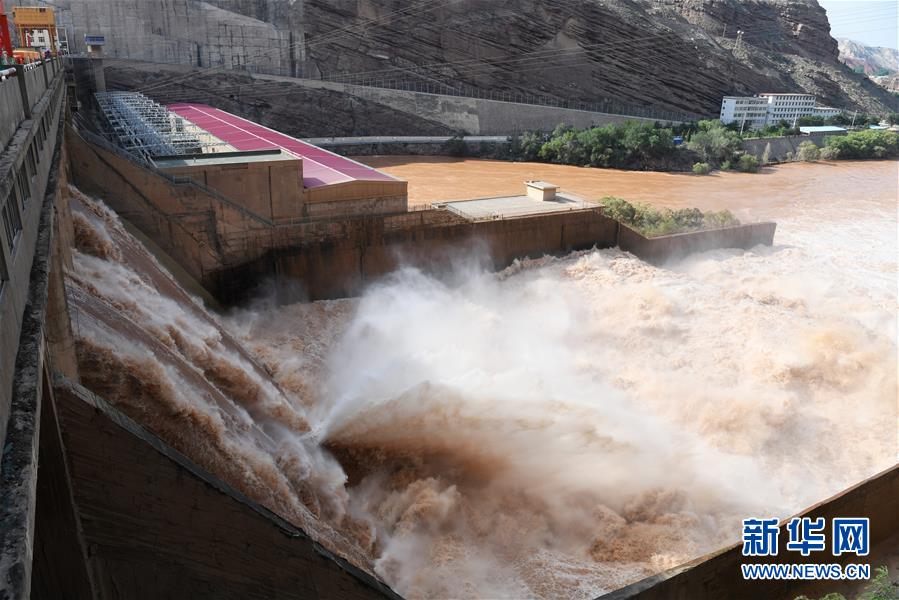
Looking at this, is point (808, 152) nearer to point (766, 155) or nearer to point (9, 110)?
point (766, 155)

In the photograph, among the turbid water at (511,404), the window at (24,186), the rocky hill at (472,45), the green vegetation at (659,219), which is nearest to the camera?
the window at (24,186)

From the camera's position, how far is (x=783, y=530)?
9789 mm

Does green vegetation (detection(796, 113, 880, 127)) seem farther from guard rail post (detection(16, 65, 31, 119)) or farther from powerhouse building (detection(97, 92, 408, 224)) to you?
guard rail post (detection(16, 65, 31, 119))

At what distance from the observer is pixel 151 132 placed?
22875mm

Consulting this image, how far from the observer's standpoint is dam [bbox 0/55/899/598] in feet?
21.7

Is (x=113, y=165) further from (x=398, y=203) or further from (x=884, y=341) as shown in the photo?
(x=884, y=341)

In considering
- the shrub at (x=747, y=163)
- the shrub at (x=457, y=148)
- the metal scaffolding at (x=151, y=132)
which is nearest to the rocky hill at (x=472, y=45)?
the shrub at (x=457, y=148)

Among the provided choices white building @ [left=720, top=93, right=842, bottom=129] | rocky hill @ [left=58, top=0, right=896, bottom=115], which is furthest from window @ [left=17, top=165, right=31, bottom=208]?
white building @ [left=720, top=93, right=842, bottom=129]

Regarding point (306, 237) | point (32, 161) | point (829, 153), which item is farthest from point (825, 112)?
point (32, 161)

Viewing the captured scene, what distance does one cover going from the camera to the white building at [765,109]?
5791 cm

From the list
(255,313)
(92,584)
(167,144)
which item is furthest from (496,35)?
(92,584)

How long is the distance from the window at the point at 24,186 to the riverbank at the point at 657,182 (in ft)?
84.3

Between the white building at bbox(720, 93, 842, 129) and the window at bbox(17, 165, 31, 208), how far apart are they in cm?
5820

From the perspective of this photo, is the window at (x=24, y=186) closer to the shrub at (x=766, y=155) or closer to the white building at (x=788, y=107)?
the shrub at (x=766, y=155)
